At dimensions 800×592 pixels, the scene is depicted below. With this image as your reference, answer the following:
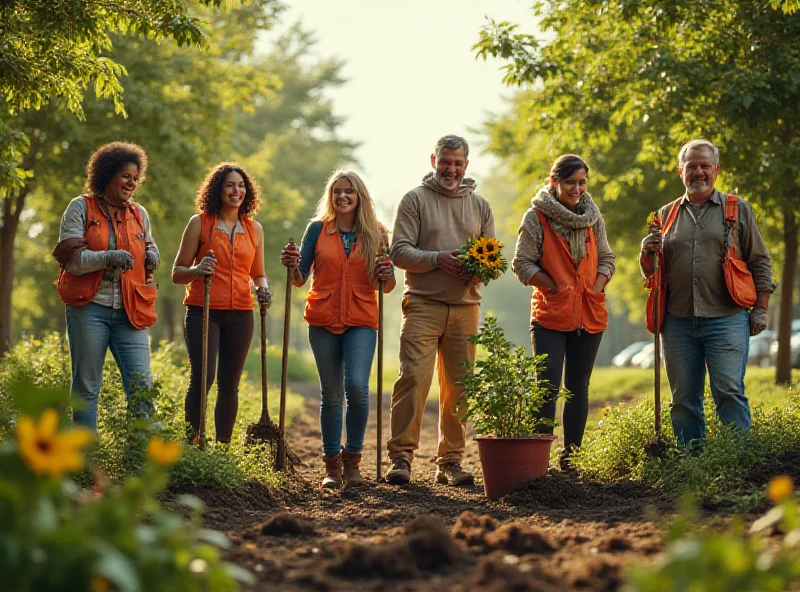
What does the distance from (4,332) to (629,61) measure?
334 inches

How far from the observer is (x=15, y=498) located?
2.67 m

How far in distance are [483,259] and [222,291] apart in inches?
74.7

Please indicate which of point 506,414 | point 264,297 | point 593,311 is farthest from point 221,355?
point 593,311

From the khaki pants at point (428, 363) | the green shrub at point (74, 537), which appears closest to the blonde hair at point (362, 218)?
the khaki pants at point (428, 363)

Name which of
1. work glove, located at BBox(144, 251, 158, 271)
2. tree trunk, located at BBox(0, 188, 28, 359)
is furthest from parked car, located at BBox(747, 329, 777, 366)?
work glove, located at BBox(144, 251, 158, 271)

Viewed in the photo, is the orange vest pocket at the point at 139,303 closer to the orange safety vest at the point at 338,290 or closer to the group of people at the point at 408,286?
the group of people at the point at 408,286

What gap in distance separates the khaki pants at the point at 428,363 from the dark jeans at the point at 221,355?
1.20 m

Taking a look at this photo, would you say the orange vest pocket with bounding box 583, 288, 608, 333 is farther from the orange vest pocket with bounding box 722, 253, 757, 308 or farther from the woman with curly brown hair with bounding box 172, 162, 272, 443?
the woman with curly brown hair with bounding box 172, 162, 272, 443

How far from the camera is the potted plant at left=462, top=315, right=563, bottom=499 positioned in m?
6.41

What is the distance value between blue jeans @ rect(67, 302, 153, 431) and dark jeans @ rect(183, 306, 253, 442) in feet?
1.84

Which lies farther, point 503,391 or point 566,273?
point 566,273

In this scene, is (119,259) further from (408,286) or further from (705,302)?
(705,302)

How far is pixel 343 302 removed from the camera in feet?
23.4

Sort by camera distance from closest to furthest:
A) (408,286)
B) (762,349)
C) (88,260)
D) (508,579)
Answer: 1. (508,579)
2. (88,260)
3. (408,286)
4. (762,349)
